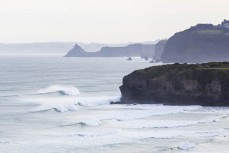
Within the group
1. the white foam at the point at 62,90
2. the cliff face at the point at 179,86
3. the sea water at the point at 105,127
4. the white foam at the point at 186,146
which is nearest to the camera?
the white foam at the point at 186,146

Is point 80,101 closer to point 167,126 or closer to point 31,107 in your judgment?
point 31,107

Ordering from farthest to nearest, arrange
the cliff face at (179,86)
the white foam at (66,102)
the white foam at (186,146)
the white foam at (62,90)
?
the white foam at (62,90) < the cliff face at (179,86) < the white foam at (66,102) < the white foam at (186,146)

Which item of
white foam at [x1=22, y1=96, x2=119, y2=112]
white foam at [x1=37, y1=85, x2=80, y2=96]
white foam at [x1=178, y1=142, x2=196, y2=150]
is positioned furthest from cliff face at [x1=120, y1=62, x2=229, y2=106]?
white foam at [x1=178, y1=142, x2=196, y2=150]

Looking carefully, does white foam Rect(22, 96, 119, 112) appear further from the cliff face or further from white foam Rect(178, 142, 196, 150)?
white foam Rect(178, 142, 196, 150)

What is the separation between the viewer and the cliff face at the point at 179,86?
77.6 m

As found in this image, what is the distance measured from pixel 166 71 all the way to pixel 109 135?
32164mm

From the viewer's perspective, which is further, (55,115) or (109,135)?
(55,115)

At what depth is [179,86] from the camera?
79125 millimetres

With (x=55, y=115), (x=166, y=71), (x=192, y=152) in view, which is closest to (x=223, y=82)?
(x=166, y=71)

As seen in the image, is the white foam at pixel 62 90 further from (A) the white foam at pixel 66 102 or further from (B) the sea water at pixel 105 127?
(B) the sea water at pixel 105 127

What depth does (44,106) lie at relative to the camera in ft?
260

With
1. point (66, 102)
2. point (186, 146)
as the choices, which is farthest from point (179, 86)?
point (186, 146)

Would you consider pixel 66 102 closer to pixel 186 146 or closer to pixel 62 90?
pixel 62 90

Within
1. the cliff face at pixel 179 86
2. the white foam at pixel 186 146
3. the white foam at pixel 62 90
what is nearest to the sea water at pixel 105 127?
the white foam at pixel 186 146
